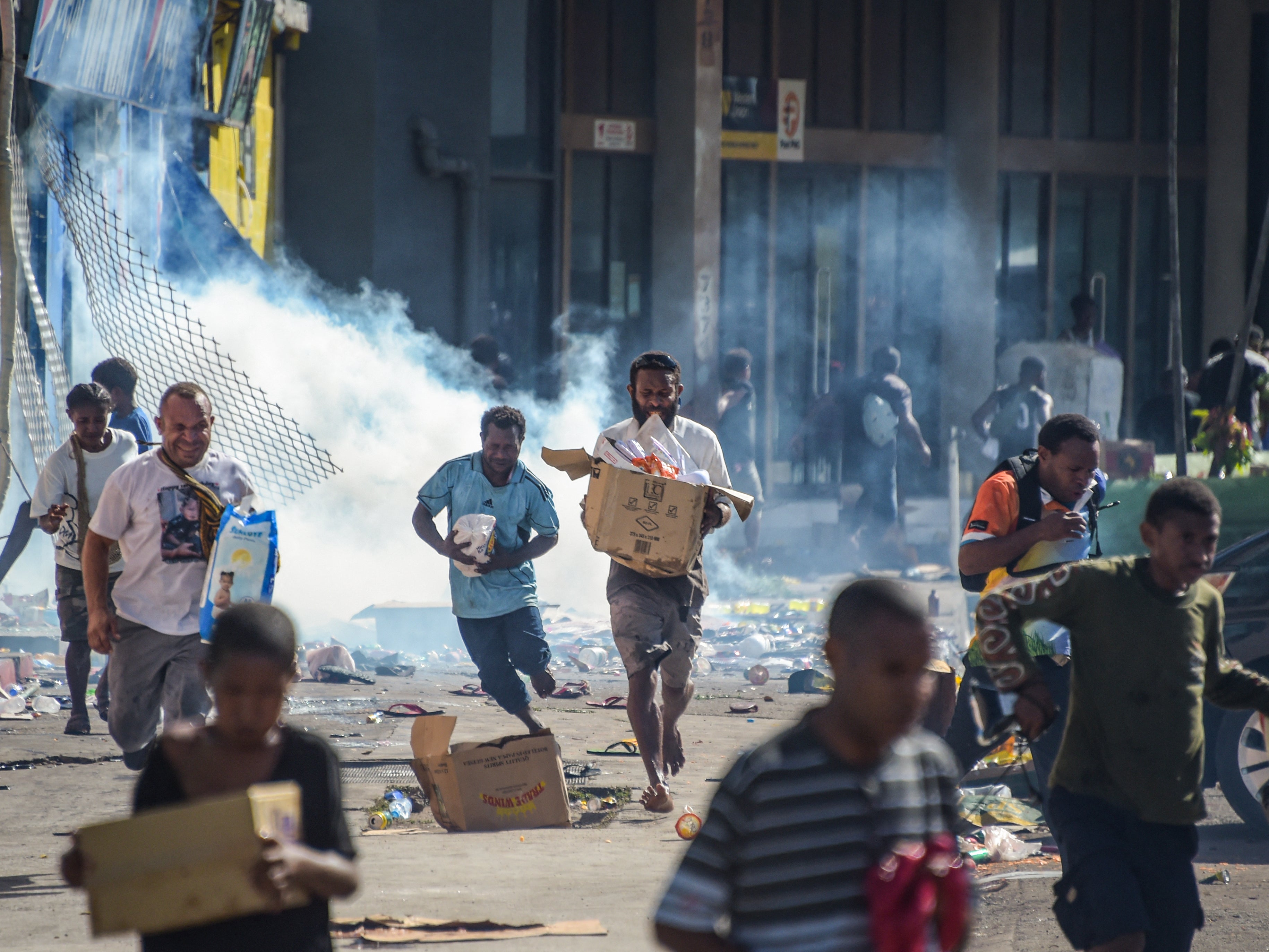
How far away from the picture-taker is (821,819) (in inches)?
92.0

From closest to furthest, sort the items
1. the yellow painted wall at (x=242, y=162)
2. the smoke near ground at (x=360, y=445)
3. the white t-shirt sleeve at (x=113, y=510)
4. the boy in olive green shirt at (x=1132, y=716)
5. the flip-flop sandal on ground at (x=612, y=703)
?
the boy in olive green shirt at (x=1132, y=716) < the white t-shirt sleeve at (x=113, y=510) < the flip-flop sandal on ground at (x=612, y=703) < the smoke near ground at (x=360, y=445) < the yellow painted wall at (x=242, y=162)

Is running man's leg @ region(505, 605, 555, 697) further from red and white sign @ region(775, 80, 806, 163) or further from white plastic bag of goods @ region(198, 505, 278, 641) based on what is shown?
red and white sign @ region(775, 80, 806, 163)

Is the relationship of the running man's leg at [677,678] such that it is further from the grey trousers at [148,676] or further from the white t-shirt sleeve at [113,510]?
the white t-shirt sleeve at [113,510]

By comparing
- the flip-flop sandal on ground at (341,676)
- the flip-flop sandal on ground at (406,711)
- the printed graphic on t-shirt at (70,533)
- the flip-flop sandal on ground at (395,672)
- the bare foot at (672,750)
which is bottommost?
the flip-flop sandal on ground at (395,672)

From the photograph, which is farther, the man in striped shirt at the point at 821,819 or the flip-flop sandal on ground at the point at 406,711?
the flip-flop sandal on ground at the point at 406,711

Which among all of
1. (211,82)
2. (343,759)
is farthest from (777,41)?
(343,759)

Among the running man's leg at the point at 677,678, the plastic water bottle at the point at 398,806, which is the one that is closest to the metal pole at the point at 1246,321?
the running man's leg at the point at 677,678

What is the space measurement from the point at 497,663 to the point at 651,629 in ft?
3.13

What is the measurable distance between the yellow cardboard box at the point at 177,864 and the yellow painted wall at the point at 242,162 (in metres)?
11.5

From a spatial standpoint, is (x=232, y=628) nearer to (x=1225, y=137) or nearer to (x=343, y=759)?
(x=343, y=759)

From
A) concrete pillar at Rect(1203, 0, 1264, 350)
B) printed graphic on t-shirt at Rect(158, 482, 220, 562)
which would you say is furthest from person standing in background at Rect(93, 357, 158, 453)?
concrete pillar at Rect(1203, 0, 1264, 350)

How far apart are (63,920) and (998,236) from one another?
14702mm

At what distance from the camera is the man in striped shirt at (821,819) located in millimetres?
2324

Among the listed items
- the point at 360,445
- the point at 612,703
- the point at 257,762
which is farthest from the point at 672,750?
the point at 360,445
